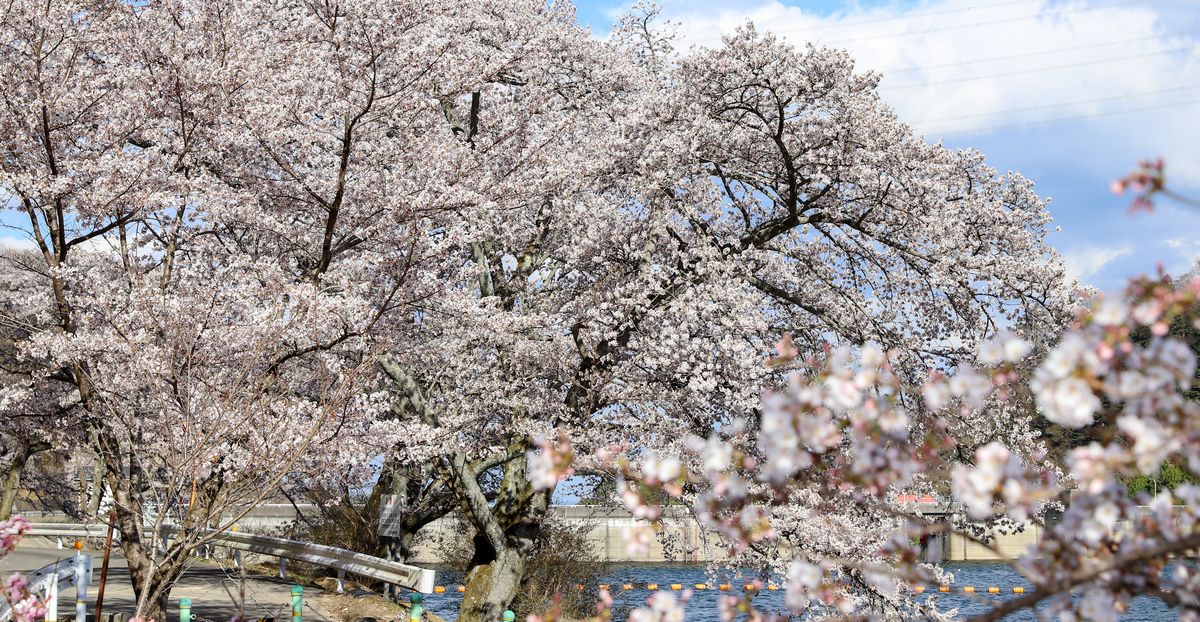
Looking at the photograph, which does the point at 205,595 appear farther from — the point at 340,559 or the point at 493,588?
the point at 493,588

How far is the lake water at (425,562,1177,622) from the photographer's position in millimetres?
24891

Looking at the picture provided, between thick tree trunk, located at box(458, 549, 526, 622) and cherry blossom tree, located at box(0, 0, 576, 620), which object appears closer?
cherry blossom tree, located at box(0, 0, 576, 620)

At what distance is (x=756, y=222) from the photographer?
15.0 meters

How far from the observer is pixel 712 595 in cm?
3400

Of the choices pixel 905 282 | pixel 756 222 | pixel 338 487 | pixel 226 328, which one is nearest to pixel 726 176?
pixel 756 222

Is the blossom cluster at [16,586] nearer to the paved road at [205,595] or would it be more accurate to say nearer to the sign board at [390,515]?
the paved road at [205,595]

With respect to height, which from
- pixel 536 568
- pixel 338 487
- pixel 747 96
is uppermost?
pixel 747 96

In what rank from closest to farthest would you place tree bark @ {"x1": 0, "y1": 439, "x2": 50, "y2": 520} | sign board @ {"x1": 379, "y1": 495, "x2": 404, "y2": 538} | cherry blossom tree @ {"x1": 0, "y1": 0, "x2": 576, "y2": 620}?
cherry blossom tree @ {"x1": 0, "y1": 0, "x2": 576, "y2": 620} < sign board @ {"x1": 379, "y1": 495, "x2": 404, "y2": 538} < tree bark @ {"x1": 0, "y1": 439, "x2": 50, "y2": 520}

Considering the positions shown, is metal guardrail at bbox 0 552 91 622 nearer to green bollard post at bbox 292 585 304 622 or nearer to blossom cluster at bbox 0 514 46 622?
blossom cluster at bbox 0 514 46 622

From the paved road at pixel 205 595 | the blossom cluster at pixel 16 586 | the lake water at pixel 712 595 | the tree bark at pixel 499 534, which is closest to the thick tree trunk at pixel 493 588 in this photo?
the tree bark at pixel 499 534

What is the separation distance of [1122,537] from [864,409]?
0.79 metres

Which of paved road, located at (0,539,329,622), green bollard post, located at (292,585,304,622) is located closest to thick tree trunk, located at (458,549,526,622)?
paved road, located at (0,539,329,622)

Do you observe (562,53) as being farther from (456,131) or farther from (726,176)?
(726,176)

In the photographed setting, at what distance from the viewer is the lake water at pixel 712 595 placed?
24.9 m
